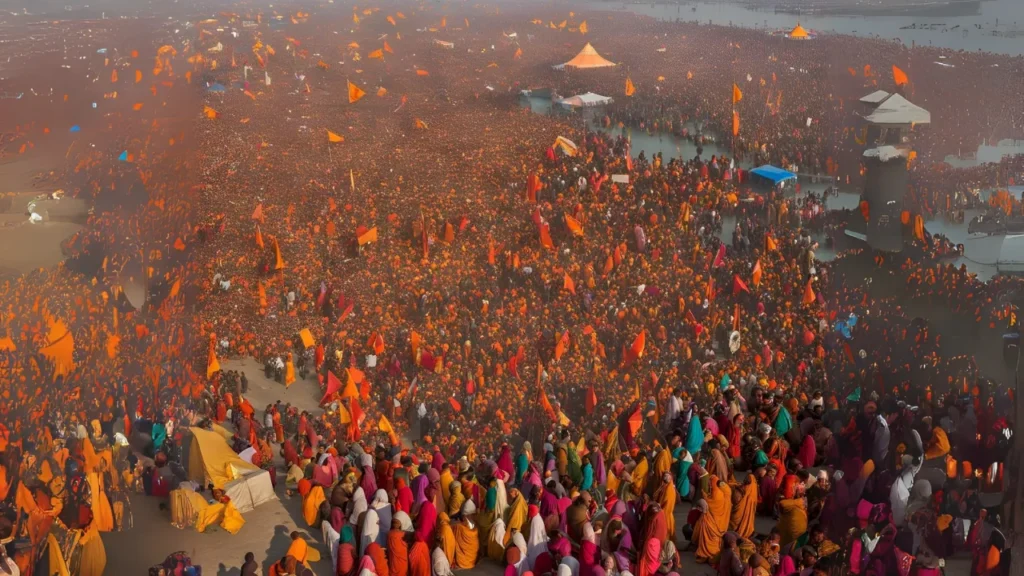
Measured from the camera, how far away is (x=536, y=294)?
15.8 m

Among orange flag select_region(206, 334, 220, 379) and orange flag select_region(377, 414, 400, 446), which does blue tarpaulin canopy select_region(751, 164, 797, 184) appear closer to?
orange flag select_region(377, 414, 400, 446)

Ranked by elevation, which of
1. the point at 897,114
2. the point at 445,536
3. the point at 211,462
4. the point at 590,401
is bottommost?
the point at 590,401

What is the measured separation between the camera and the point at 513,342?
14.2 metres

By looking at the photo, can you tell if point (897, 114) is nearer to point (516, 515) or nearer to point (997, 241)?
point (997, 241)

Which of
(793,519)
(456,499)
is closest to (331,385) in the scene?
(456,499)

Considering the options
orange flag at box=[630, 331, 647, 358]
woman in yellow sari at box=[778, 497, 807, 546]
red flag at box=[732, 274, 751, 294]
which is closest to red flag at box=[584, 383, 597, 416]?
orange flag at box=[630, 331, 647, 358]

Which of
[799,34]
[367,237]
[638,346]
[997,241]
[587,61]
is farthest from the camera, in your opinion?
[799,34]

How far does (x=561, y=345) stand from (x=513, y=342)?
848 millimetres

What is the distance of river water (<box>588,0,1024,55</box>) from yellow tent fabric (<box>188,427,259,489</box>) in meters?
29.3

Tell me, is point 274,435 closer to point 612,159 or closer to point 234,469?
point 234,469

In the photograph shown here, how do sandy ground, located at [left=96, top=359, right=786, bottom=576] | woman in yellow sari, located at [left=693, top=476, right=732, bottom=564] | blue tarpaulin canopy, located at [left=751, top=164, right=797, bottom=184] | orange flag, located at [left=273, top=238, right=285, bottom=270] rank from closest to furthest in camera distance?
1. woman in yellow sari, located at [left=693, top=476, right=732, bottom=564]
2. sandy ground, located at [left=96, top=359, right=786, bottom=576]
3. orange flag, located at [left=273, top=238, right=285, bottom=270]
4. blue tarpaulin canopy, located at [left=751, top=164, right=797, bottom=184]

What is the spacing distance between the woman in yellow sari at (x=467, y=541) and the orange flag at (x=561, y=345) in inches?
239

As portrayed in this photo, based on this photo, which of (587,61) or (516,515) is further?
(587,61)

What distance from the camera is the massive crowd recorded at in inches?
304
